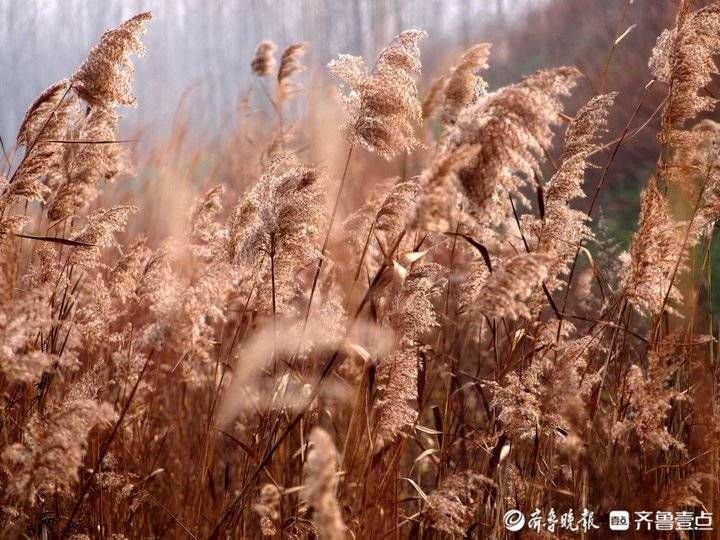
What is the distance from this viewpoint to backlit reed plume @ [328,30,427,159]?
206 cm

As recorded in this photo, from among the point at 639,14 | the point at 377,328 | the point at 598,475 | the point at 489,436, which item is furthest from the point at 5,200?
the point at 639,14

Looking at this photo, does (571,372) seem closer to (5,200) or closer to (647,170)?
(5,200)

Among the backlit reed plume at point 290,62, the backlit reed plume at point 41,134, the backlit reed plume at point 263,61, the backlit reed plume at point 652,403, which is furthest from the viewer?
the backlit reed plume at point 263,61

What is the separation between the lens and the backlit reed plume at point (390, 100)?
6.76 feet

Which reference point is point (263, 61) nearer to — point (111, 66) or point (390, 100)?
point (111, 66)

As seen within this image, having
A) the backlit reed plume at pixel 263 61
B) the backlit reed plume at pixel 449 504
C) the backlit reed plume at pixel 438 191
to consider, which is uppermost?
the backlit reed plume at pixel 263 61

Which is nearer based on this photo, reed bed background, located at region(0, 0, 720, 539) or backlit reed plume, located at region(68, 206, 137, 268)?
reed bed background, located at region(0, 0, 720, 539)

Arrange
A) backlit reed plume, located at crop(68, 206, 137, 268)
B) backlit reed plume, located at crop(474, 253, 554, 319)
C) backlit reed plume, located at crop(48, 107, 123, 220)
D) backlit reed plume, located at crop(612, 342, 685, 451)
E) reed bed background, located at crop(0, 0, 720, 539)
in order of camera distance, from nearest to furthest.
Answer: backlit reed plume, located at crop(474, 253, 554, 319), reed bed background, located at crop(0, 0, 720, 539), backlit reed plume, located at crop(612, 342, 685, 451), backlit reed plume, located at crop(68, 206, 137, 268), backlit reed plume, located at crop(48, 107, 123, 220)

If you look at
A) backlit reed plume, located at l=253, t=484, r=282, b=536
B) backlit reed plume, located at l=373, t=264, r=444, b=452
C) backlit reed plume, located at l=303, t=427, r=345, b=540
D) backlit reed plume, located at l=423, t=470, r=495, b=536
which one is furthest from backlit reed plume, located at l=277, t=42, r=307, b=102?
backlit reed plume, located at l=303, t=427, r=345, b=540

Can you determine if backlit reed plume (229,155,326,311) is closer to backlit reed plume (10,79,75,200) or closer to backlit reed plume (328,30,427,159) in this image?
backlit reed plume (328,30,427,159)

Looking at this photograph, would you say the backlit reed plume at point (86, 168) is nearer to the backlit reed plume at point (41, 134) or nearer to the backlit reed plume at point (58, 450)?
the backlit reed plume at point (41, 134)

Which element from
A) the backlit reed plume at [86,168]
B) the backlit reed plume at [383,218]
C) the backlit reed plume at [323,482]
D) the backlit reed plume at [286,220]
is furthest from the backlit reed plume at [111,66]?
the backlit reed plume at [323,482]

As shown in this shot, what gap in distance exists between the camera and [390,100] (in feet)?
6.76

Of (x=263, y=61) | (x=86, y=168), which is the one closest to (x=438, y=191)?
(x=86, y=168)
